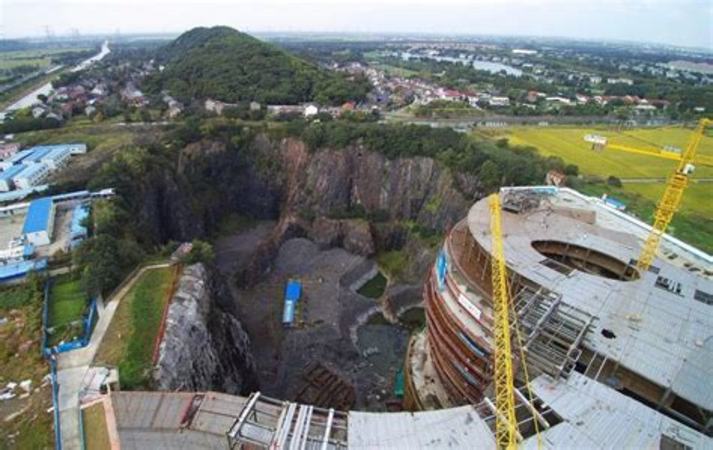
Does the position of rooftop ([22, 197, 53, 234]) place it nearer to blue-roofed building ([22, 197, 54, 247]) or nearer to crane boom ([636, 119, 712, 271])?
blue-roofed building ([22, 197, 54, 247])

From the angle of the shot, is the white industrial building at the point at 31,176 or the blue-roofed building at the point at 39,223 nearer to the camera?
the blue-roofed building at the point at 39,223

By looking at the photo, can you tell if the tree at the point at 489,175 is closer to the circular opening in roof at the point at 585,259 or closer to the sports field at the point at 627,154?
the sports field at the point at 627,154

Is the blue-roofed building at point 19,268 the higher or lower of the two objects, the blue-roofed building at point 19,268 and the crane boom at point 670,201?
the lower

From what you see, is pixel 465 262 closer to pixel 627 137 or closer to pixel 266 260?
pixel 266 260

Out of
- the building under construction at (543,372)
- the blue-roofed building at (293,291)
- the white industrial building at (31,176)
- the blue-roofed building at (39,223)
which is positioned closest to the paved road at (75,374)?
the building under construction at (543,372)

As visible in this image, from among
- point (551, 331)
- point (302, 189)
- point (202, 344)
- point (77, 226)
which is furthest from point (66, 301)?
point (302, 189)

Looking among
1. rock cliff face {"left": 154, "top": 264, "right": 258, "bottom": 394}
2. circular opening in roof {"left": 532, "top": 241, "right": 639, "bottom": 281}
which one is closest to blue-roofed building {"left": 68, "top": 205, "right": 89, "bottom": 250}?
rock cliff face {"left": 154, "top": 264, "right": 258, "bottom": 394}
